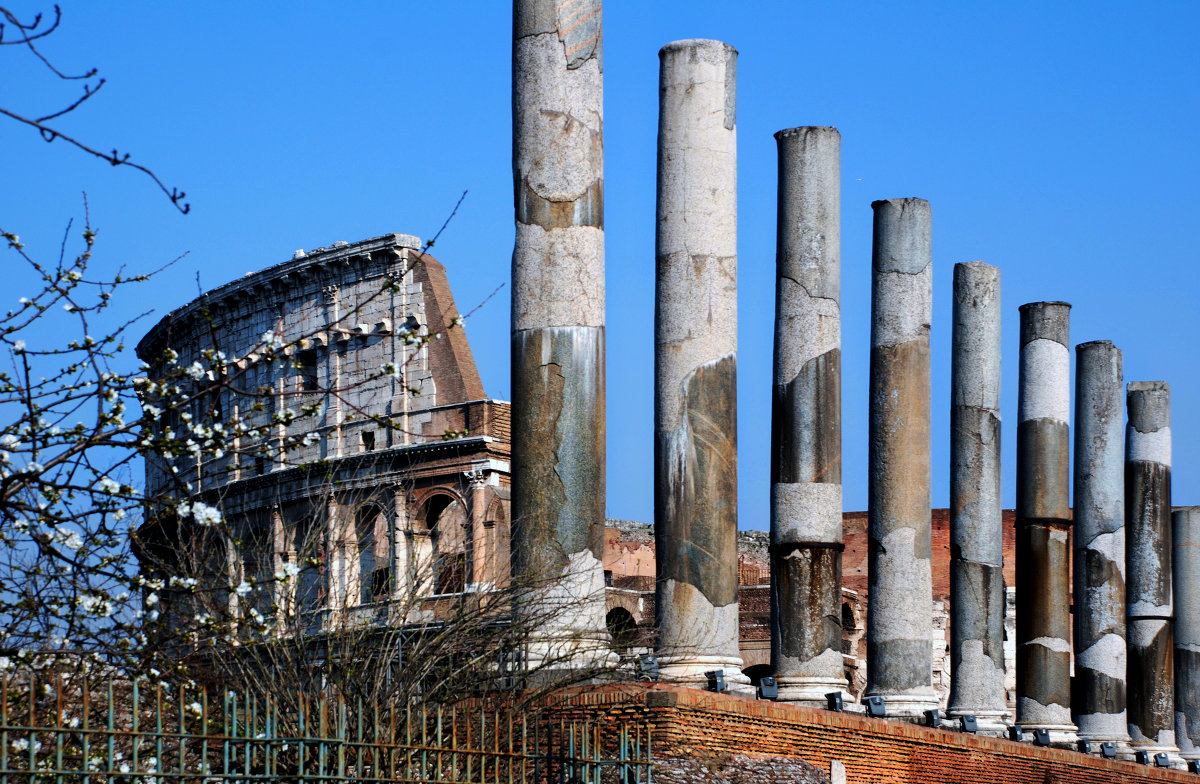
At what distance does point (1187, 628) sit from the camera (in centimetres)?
2456

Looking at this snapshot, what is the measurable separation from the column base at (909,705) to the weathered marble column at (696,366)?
3.56 meters

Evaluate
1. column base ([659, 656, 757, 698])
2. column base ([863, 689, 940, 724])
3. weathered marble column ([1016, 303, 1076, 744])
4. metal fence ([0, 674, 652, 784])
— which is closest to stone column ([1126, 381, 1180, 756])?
weathered marble column ([1016, 303, 1076, 744])

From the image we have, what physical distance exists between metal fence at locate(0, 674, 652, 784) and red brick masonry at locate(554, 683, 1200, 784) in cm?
23

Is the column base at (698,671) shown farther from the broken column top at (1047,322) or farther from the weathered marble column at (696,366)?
the broken column top at (1047,322)

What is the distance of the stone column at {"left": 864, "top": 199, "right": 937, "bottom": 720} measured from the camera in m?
16.2

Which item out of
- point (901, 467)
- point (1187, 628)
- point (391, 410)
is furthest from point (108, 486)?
point (391, 410)

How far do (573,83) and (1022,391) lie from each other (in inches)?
398

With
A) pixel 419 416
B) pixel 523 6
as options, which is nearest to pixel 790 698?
pixel 523 6

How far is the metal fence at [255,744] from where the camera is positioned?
5.75m

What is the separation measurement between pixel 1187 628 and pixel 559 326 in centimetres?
1616

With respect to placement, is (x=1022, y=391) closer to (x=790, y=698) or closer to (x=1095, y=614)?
(x=1095, y=614)

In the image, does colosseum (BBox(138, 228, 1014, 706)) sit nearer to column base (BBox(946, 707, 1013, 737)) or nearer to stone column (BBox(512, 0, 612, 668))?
column base (BBox(946, 707, 1013, 737))

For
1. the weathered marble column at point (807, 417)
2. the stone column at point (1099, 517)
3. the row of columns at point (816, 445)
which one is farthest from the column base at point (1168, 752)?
the weathered marble column at point (807, 417)

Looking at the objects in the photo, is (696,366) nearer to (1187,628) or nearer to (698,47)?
(698,47)
